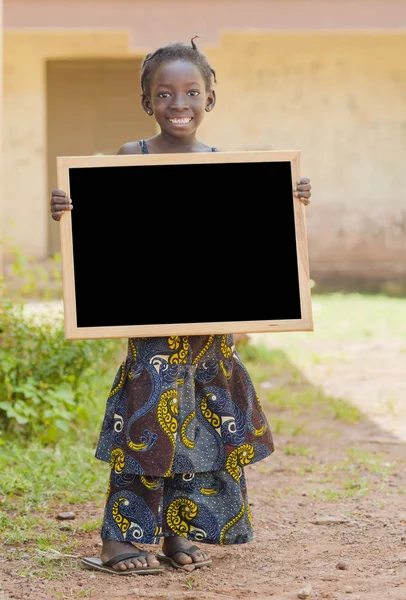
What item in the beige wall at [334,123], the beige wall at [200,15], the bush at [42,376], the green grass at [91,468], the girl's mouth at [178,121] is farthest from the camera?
the beige wall at [334,123]

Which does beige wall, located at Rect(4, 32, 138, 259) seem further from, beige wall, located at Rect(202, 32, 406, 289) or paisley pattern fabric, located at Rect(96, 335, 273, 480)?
paisley pattern fabric, located at Rect(96, 335, 273, 480)

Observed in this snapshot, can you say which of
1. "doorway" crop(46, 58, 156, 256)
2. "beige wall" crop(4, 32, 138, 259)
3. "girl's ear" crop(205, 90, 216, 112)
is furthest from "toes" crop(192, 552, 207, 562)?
"doorway" crop(46, 58, 156, 256)

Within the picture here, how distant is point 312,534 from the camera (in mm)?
3936

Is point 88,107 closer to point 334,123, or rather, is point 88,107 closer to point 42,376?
point 334,123

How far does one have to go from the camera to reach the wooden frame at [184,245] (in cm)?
323

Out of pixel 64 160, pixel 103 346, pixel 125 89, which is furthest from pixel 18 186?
pixel 64 160

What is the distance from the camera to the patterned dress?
3291 millimetres

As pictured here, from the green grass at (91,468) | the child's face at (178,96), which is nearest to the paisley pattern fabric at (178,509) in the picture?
the green grass at (91,468)

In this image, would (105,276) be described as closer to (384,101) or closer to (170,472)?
(170,472)

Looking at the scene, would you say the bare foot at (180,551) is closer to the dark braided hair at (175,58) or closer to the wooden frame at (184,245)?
the wooden frame at (184,245)

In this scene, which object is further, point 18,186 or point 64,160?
point 18,186

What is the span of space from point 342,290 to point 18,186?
13.5ft

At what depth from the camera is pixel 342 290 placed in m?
12.4

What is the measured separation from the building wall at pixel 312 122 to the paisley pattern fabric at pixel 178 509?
9.05 metres
